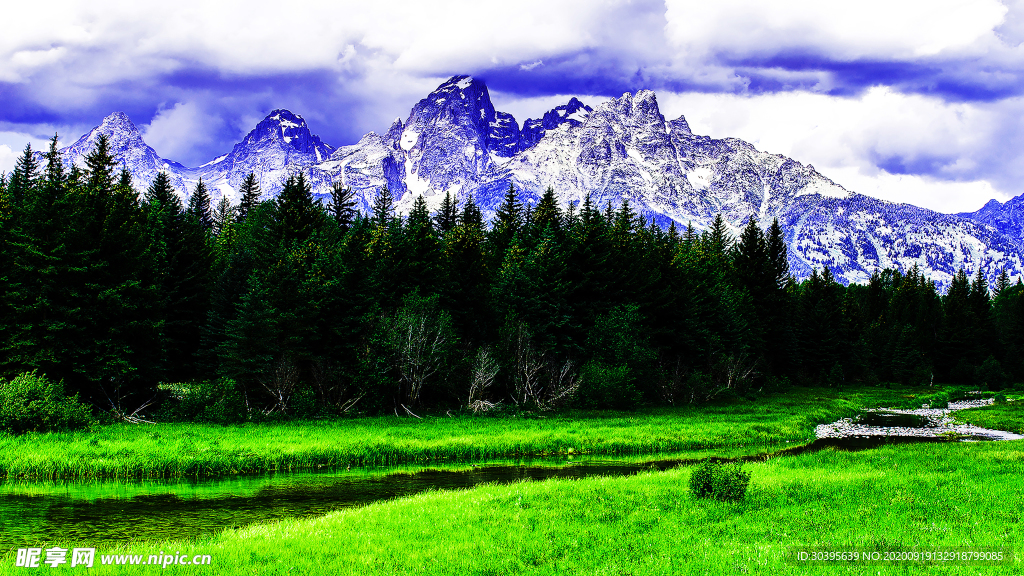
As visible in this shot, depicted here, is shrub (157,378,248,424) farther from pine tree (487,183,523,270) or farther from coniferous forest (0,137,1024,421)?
pine tree (487,183,523,270)

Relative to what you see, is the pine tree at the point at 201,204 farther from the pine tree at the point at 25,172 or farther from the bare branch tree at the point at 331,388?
the bare branch tree at the point at 331,388

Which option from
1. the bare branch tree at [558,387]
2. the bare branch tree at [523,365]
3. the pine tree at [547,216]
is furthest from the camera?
the pine tree at [547,216]

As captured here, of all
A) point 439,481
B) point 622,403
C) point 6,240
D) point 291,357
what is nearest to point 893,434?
point 622,403

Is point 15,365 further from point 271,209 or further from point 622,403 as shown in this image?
point 622,403

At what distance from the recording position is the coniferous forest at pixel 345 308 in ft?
127

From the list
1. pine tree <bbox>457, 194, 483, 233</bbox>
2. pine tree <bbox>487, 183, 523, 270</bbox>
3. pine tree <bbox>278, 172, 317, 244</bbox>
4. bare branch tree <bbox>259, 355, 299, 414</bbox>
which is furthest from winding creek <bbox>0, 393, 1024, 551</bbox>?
pine tree <bbox>457, 194, 483, 233</bbox>

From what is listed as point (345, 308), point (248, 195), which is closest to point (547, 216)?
point (345, 308)

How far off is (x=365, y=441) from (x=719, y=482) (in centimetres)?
2021

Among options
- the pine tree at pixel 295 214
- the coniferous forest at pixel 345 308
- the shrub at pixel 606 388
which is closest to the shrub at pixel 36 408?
the coniferous forest at pixel 345 308

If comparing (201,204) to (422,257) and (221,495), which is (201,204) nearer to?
(422,257)

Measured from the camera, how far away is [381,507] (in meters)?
19.5

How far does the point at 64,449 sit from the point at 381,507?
685 inches

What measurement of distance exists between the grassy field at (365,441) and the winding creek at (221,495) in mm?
1532

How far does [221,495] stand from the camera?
72.3ft
